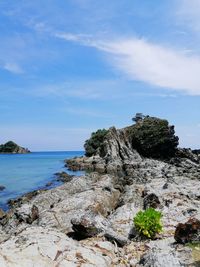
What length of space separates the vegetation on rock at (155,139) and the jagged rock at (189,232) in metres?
97.7

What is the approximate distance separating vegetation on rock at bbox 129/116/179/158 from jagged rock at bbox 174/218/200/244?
97689mm

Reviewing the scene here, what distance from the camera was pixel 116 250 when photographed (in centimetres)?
1831

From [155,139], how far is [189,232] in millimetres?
98170

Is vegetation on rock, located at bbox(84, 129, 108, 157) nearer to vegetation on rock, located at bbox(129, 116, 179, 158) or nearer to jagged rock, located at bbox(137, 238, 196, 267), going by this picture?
vegetation on rock, located at bbox(129, 116, 179, 158)

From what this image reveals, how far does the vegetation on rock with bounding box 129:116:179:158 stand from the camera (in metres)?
116

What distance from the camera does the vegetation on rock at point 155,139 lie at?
116 metres

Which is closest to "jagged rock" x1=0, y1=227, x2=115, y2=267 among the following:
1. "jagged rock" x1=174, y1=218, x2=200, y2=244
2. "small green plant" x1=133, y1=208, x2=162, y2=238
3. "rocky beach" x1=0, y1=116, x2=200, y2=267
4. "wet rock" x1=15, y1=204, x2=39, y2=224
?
"rocky beach" x1=0, y1=116, x2=200, y2=267

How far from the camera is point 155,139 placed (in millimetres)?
115188

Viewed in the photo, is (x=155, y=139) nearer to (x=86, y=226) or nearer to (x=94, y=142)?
(x=94, y=142)

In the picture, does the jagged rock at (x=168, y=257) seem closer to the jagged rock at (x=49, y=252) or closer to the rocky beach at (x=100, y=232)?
the rocky beach at (x=100, y=232)

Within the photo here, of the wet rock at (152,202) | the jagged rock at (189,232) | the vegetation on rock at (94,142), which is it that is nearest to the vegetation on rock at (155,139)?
the vegetation on rock at (94,142)

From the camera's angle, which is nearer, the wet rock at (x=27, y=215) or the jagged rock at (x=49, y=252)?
the jagged rock at (x=49, y=252)

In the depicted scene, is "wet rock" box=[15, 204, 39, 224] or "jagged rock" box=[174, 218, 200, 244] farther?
"wet rock" box=[15, 204, 39, 224]

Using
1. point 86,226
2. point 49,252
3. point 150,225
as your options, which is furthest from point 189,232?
point 49,252
